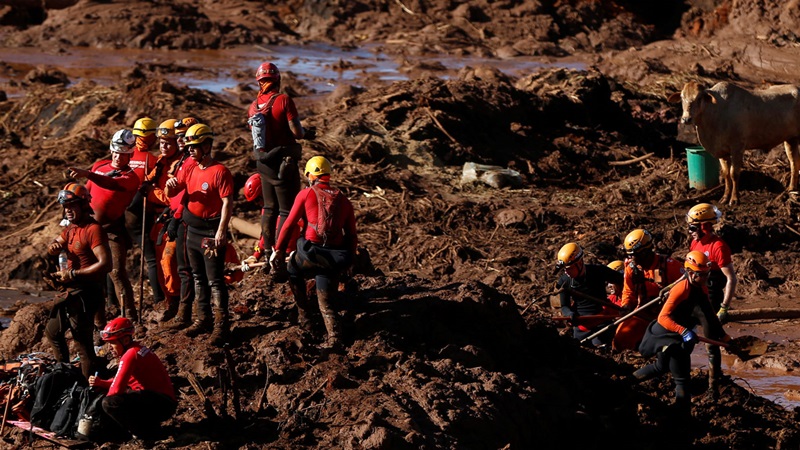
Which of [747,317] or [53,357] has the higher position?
[53,357]

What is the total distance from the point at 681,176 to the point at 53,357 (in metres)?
10.5

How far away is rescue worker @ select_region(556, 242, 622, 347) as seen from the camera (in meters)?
11.9

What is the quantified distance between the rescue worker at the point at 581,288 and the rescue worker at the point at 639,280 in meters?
0.16

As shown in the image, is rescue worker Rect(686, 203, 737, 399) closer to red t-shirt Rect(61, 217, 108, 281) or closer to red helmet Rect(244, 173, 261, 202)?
red helmet Rect(244, 173, 261, 202)

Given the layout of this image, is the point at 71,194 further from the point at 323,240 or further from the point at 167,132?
the point at 323,240

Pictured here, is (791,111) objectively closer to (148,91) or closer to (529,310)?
(529,310)

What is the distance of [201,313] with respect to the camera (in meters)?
10.6

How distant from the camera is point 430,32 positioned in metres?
30.2

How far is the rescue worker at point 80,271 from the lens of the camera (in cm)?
1002

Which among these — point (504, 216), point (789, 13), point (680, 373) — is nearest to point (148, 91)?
point (504, 216)

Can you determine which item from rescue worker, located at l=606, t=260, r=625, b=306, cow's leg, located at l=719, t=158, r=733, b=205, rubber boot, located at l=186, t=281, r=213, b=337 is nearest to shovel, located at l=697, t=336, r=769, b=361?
rescue worker, located at l=606, t=260, r=625, b=306

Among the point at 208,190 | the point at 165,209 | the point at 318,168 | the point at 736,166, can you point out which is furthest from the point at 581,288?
the point at 736,166

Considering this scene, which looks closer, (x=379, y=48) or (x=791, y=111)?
(x=791, y=111)

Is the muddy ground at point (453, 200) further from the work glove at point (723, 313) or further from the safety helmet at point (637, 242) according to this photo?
the safety helmet at point (637, 242)
